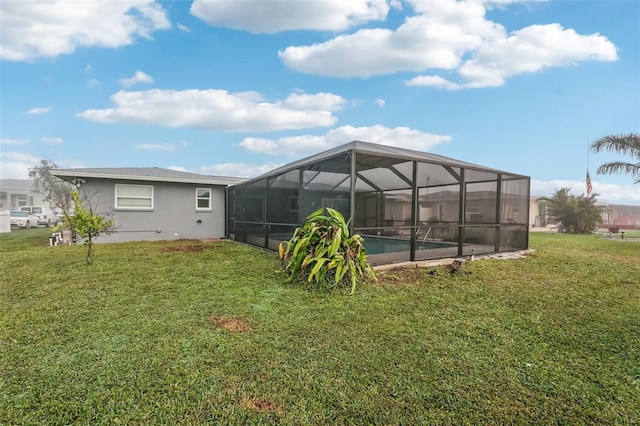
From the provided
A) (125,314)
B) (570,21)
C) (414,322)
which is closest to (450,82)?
(570,21)

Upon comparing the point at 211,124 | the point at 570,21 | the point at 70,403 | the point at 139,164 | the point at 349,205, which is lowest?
the point at 70,403

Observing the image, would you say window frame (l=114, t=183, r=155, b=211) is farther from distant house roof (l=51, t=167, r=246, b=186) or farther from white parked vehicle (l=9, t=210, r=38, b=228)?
white parked vehicle (l=9, t=210, r=38, b=228)

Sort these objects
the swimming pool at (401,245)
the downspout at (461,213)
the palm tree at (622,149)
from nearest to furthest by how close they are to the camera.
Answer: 1. the downspout at (461,213)
2. the swimming pool at (401,245)
3. the palm tree at (622,149)

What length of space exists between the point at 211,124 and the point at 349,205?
11.4 metres

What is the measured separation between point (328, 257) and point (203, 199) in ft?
30.1

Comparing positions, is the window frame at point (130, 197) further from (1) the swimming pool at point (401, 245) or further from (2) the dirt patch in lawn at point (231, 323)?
(2) the dirt patch in lawn at point (231, 323)

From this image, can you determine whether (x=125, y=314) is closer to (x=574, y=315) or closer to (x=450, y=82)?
(x=574, y=315)

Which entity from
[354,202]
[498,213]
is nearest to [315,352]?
[354,202]

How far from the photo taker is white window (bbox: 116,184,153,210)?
442 inches

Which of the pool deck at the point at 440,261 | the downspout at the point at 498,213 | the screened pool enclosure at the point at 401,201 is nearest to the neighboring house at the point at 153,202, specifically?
the screened pool enclosure at the point at 401,201

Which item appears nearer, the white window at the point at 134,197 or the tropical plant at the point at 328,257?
the tropical plant at the point at 328,257

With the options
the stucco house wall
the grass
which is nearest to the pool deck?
the grass

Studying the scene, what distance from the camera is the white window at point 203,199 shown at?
41.5ft

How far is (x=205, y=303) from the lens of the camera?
414 cm
